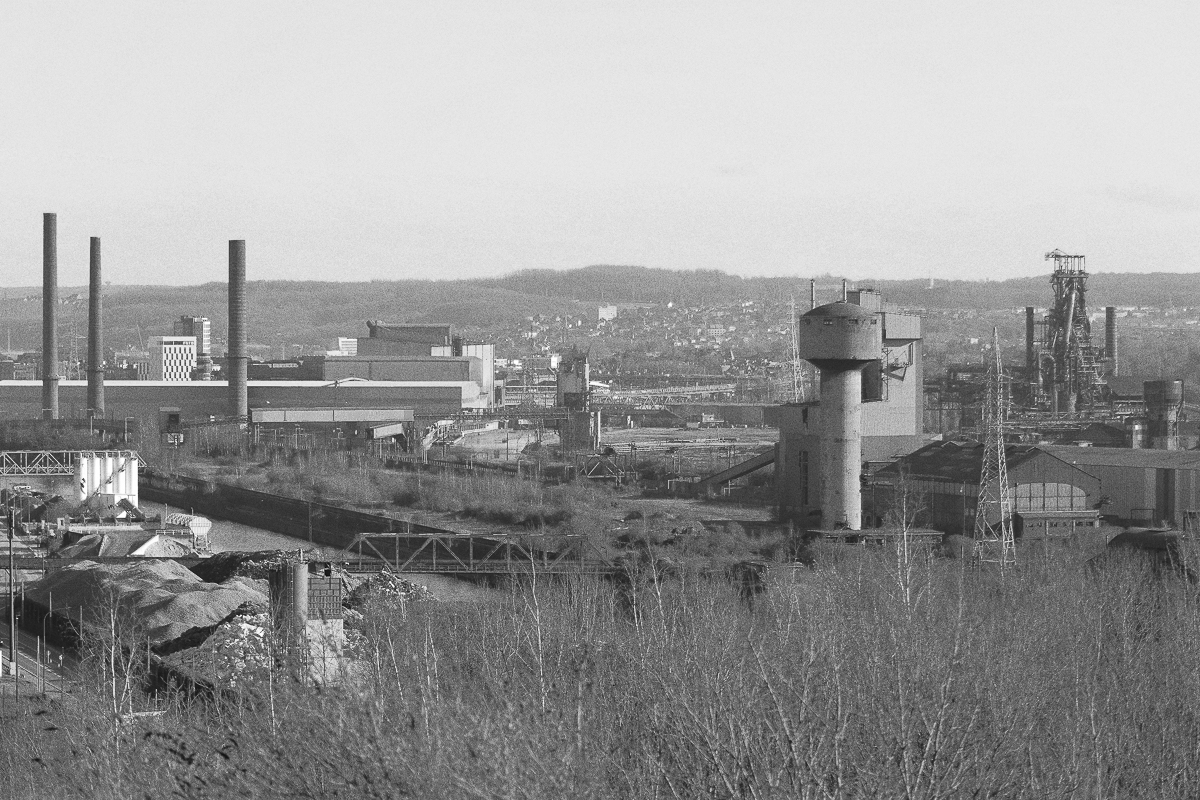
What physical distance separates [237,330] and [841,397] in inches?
987

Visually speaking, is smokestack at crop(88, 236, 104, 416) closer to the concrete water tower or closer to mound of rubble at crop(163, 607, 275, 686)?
the concrete water tower

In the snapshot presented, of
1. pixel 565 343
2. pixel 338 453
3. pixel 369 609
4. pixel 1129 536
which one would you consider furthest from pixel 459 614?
pixel 565 343

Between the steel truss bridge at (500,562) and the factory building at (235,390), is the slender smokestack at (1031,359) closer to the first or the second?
the factory building at (235,390)

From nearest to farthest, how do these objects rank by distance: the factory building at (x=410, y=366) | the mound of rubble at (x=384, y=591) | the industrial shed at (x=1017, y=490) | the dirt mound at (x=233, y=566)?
the mound of rubble at (x=384, y=591)
the dirt mound at (x=233, y=566)
the industrial shed at (x=1017, y=490)
the factory building at (x=410, y=366)

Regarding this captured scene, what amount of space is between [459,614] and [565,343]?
388ft

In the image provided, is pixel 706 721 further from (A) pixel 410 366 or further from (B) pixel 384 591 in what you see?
(A) pixel 410 366

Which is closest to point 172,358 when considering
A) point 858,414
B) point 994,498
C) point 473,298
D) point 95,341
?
point 95,341

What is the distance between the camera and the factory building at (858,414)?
92.7 ft

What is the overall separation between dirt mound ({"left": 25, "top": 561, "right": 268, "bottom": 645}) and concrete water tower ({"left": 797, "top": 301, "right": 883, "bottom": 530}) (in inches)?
371

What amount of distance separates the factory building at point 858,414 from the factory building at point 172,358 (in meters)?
44.5

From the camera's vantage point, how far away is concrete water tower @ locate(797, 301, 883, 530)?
Result: 91.9 feet

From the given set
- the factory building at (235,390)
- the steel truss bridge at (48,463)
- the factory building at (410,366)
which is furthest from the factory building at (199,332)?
the steel truss bridge at (48,463)

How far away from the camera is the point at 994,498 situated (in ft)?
90.5

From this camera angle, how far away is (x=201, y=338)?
3393 inches
